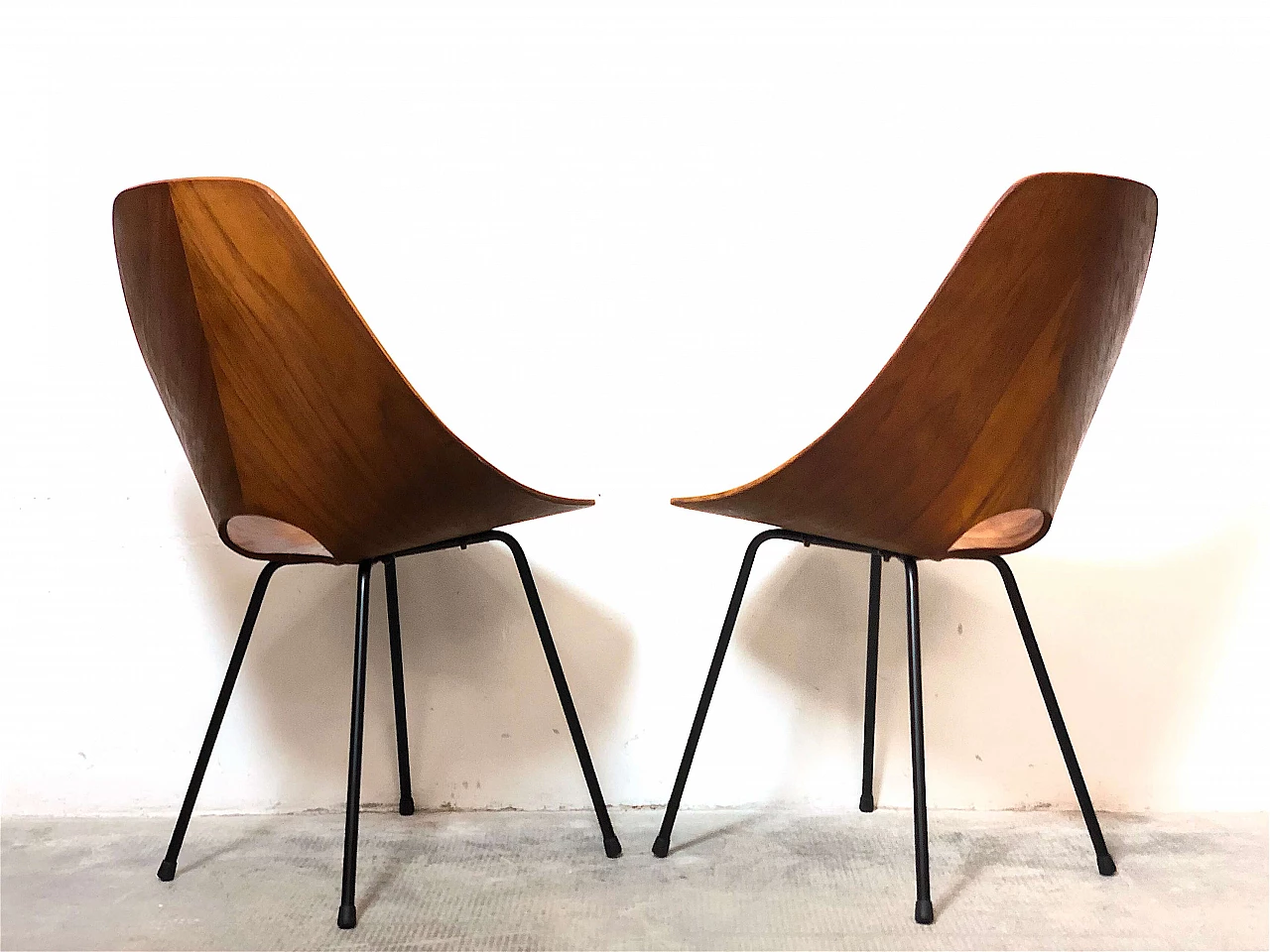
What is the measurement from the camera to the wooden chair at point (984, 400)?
3.56 feet

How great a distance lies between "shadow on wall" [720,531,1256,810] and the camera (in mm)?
1674

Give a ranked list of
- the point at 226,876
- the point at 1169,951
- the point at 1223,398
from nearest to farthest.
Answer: the point at 1169,951 → the point at 226,876 → the point at 1223,398

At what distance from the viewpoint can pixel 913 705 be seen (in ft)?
4.15

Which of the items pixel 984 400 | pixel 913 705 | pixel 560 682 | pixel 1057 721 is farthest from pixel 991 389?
pixel 560 682

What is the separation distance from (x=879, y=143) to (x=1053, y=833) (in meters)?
1.11

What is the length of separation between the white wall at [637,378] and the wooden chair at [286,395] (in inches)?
15.7

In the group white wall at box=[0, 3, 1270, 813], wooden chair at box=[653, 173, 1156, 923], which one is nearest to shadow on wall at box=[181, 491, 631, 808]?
white wall at box=[0, 3, 1270, 813]

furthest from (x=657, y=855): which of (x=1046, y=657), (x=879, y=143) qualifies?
(x=879, y=143)

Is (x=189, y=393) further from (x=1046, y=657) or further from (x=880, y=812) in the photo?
(x=1046, y=657)

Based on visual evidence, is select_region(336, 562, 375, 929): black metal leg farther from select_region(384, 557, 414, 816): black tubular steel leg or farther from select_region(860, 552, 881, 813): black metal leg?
select_region(860, 552, 881, 813): black metal leg

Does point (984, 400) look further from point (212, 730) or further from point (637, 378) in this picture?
point (212, 730)

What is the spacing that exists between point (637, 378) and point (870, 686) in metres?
0.62

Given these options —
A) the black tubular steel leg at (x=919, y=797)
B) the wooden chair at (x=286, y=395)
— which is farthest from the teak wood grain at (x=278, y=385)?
the black tubular steel leg at (x=919, y=797)

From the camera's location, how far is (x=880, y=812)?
1.65m
